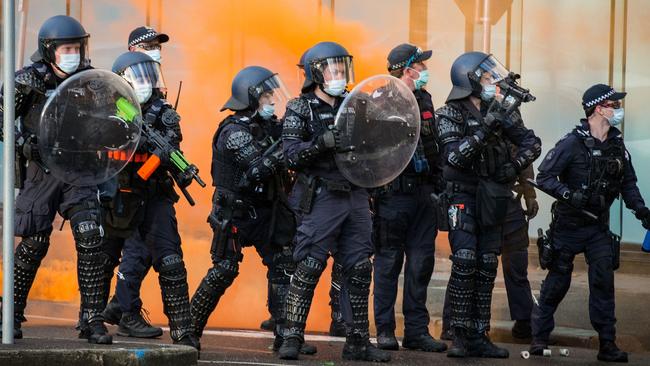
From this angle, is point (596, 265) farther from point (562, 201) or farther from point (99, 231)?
point (99, 231)

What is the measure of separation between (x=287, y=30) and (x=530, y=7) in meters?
2.37

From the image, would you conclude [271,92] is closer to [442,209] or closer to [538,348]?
[442,209]

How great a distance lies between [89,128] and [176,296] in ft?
4.03

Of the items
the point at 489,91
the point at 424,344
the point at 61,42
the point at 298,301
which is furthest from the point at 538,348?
the point at 61,42

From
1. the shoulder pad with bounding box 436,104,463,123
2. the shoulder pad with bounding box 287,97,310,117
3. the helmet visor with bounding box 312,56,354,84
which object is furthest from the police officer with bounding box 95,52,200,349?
the shoulder pad with bounding box 436,104,463,123

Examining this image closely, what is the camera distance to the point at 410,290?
1060 centimetres

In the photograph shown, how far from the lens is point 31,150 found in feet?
29.7

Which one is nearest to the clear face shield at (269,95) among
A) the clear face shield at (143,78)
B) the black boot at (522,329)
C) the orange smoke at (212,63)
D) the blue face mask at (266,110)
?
the blue face mask at (266,110)

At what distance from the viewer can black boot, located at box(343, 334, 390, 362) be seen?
941 centimetres

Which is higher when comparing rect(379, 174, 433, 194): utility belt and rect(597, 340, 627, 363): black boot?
rect(379, 174, 433, 194): utility belt

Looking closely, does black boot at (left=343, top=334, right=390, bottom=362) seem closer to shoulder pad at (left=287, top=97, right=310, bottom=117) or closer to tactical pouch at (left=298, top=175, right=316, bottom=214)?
tactical pouch at (left=298, top=175, right=316, bottom=214)

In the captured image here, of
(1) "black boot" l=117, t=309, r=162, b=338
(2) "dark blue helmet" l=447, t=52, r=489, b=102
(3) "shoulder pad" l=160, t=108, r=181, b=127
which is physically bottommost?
(1) "black boot" l=117, t=309, r=162, b=338

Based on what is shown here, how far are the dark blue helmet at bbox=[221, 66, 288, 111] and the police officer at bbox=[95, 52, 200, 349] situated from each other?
1.90ft

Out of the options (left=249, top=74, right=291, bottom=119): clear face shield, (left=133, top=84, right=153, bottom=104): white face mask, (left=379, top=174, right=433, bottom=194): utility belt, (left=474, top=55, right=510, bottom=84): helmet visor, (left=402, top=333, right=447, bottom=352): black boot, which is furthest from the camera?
(left=379, top=174, right=433, bottom=194): utility belt
